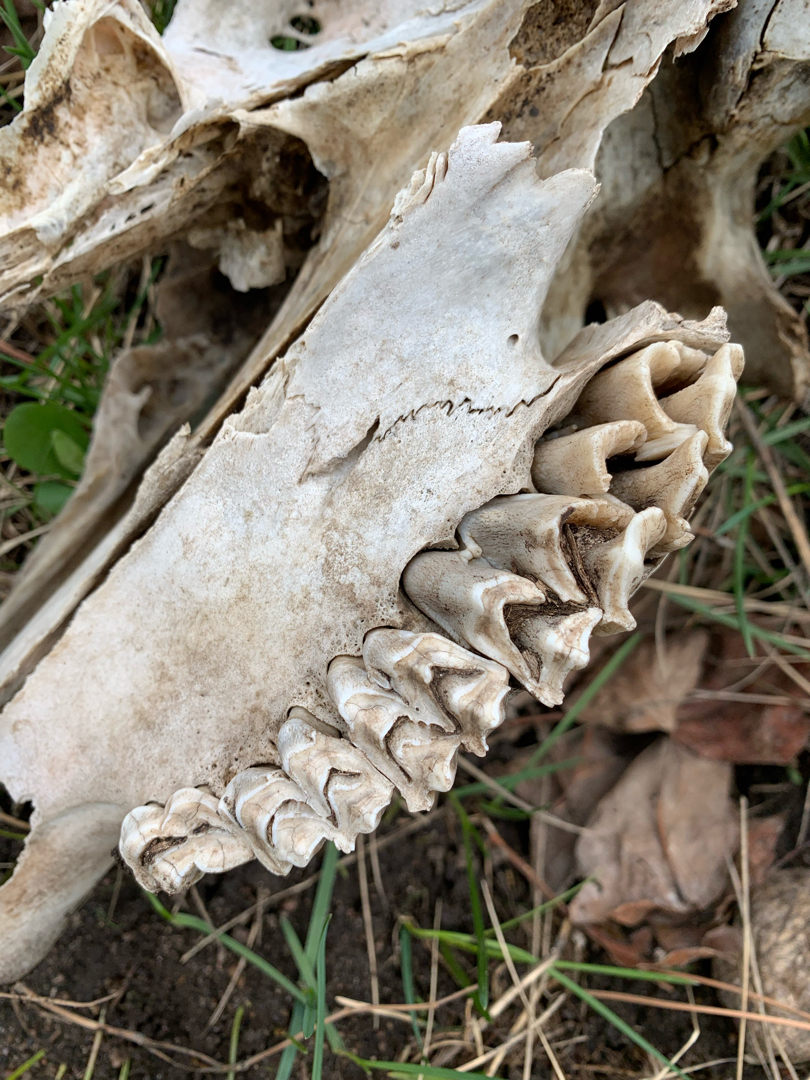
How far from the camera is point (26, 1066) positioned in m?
1.72

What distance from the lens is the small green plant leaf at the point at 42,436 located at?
86.0 inches

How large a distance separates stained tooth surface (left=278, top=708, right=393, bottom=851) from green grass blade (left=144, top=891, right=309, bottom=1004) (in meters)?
0.86

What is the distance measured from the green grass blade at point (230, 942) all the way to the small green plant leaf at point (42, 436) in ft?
3.94

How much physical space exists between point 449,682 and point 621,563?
0.30 meters

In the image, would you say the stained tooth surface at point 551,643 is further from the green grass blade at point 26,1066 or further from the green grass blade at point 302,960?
the green grass blade at point 26,1066

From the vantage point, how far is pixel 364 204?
1.56 meters

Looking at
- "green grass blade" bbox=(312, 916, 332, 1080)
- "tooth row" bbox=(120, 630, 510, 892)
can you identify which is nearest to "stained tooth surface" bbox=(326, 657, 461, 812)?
"tooth row" bbox=(120, 630, 510, 892)

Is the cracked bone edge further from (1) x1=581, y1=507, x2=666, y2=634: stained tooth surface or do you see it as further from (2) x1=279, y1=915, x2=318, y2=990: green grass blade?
(2) x1=279, y1=915, x2=318, y2=990: green grass blade

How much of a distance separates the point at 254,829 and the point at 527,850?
134 cm

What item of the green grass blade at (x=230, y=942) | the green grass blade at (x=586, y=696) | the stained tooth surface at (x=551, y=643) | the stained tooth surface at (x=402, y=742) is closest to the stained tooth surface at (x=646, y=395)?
the stained tooth surface at (x=551, y=643)

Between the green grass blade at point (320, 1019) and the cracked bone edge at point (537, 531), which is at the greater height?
the cracked bone edge at point (537, 531)

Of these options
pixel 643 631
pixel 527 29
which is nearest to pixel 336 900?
pixel 643 631

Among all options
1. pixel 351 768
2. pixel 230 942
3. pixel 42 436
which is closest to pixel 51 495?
pixel 42 436

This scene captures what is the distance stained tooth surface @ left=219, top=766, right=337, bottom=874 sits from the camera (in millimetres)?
1174
